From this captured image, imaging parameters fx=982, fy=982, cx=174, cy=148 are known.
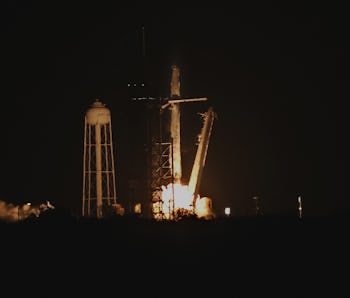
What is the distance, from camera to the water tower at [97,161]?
55.5 meters

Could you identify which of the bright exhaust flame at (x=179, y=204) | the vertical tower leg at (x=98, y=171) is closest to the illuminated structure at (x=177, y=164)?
the bright exhaust flame at (x=179, y=204)

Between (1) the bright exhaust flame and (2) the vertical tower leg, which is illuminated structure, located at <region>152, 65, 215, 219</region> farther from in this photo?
(2) the vertical tower leg

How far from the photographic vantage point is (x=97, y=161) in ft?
184

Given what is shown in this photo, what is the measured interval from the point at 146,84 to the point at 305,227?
19394 millimetres

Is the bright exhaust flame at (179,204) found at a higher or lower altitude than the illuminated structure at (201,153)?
lower

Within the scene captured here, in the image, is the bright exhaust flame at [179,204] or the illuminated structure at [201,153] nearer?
the bright exhaust flame at [179,204]

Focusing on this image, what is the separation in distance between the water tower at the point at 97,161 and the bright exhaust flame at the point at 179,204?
2748 mm

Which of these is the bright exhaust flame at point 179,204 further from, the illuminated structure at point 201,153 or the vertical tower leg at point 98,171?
the vertical tower leg at point 98,171

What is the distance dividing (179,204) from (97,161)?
5.48 metres

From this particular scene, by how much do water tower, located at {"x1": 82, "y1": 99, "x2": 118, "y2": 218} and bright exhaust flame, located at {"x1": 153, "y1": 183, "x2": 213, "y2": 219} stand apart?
2.75 metres

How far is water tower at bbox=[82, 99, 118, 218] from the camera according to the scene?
5550 cm

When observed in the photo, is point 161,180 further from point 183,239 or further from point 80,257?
point 80,257

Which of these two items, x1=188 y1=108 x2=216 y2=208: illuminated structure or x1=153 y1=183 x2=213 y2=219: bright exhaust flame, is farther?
x1=188 y1=108 x2=216 y2=208: illuminated structure

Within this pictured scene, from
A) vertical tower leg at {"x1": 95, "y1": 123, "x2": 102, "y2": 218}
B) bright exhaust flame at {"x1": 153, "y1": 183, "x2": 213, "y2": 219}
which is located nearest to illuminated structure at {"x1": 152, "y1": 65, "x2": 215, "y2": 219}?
bright exhaust flame at {"x1": 153, "y1": 183, "x2": 213, "y2": 219}
